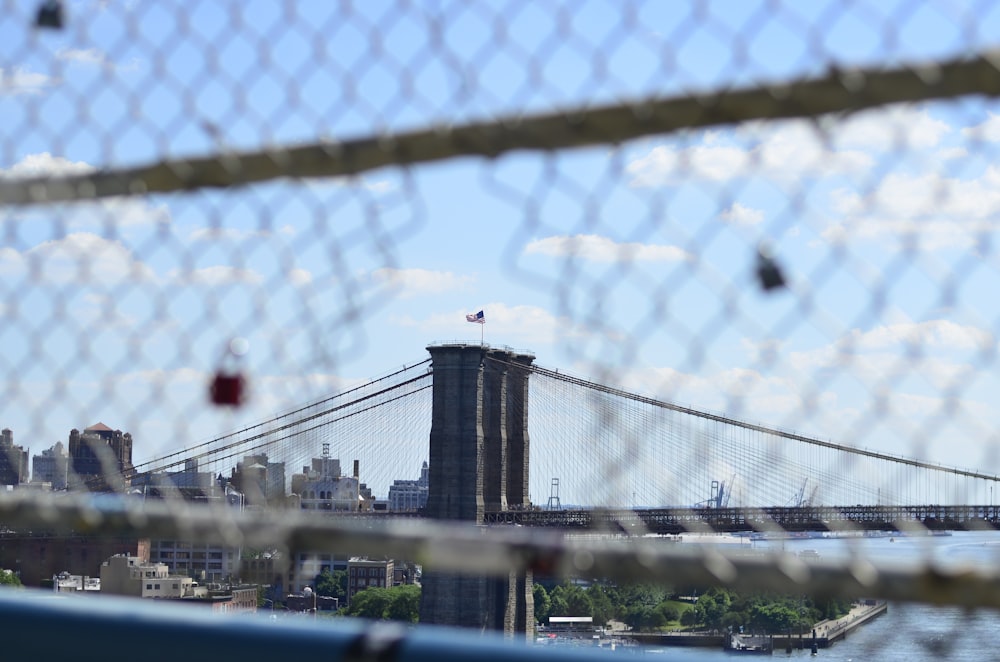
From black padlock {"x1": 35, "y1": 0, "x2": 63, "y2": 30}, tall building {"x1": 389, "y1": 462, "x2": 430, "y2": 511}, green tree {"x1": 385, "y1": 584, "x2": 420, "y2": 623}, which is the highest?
black padlock {"x1": 35, "y1": 0, "x2": 63, "y2": 30}

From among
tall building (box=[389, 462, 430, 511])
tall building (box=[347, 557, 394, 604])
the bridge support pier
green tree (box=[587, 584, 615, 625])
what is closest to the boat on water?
green tree (box=[587, 584, 615, 625])

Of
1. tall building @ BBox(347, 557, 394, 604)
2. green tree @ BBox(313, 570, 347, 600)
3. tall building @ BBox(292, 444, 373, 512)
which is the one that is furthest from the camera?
tall building @ BBox(347, 557, 394, 604)

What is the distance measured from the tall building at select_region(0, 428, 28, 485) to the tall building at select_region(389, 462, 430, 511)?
24512mm

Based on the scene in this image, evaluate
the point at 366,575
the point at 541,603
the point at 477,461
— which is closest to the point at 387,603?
the point at 366,575

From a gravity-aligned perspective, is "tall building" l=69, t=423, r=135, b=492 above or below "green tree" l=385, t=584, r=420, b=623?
above

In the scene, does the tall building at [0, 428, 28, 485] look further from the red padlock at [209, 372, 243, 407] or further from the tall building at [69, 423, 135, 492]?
the red padlock at [209, 372, 243, 407]

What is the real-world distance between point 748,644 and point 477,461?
18739 millimetres

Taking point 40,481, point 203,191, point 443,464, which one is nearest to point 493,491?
point 443,464

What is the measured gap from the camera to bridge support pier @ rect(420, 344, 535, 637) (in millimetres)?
22281

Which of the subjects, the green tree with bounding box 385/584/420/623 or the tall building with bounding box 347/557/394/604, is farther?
the green tree with bounding box 385/584/420/623

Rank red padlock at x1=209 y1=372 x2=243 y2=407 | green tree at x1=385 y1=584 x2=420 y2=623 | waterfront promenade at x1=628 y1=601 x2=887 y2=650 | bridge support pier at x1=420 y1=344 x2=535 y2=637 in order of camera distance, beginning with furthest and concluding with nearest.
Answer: bridge support pier at x1=420 y1=344 x2=535 y2=637 < green tree at x1=385 y1=584 x2=420 y2=623 < waterfront promenade at x1=628 y1=601 x2=887 y2=650 < red padlock at x1=209 y1=372 x2=243 y2=407

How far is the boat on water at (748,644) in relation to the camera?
481 centimetres

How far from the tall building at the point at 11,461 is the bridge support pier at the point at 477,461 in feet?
61.2

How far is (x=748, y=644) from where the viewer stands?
5.44 metres
